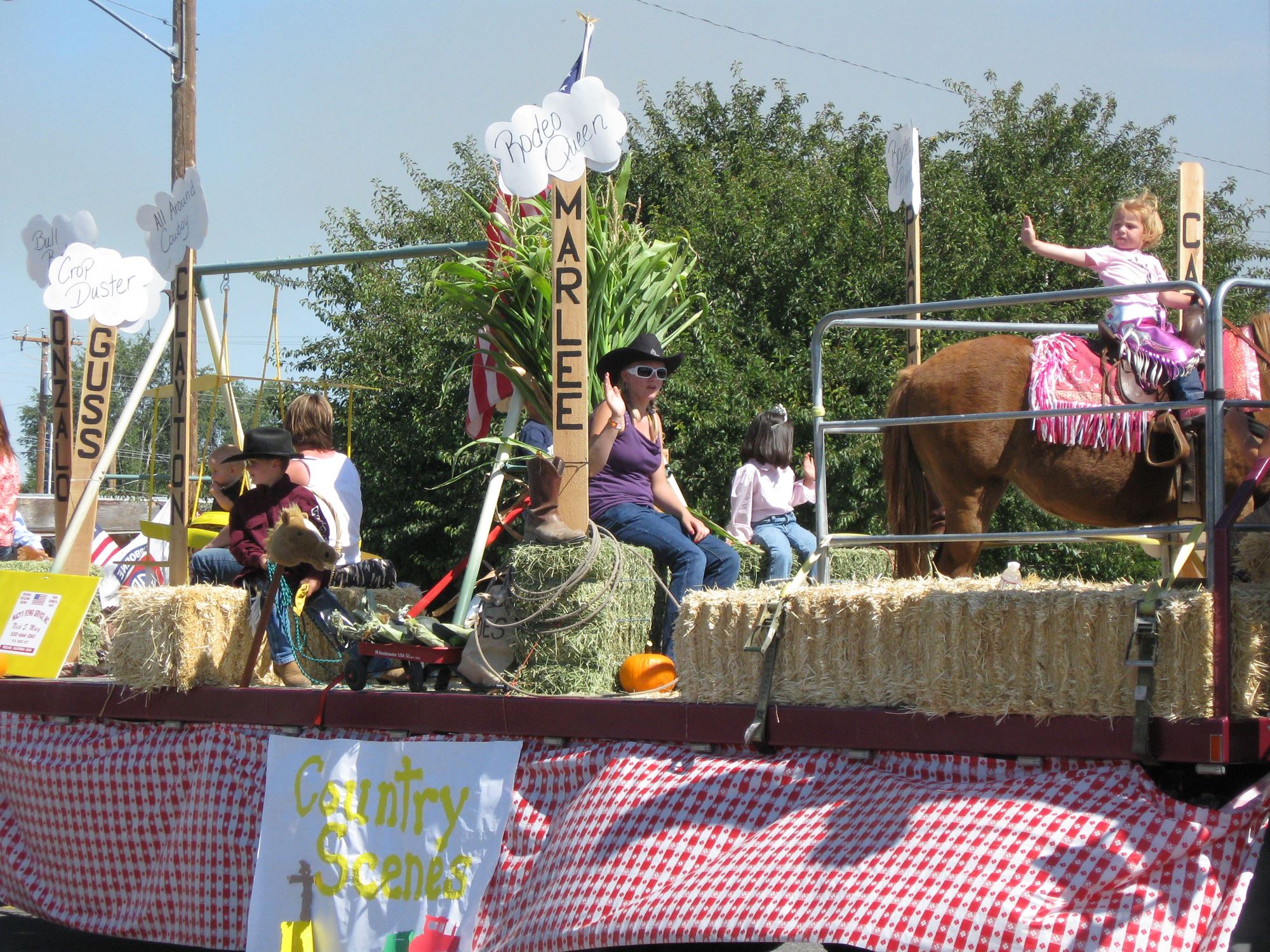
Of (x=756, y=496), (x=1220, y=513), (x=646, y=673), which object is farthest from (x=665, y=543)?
(x=1220, y=513)

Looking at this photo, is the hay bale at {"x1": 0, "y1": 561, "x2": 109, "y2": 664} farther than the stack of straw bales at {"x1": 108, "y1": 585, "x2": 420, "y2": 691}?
Yes

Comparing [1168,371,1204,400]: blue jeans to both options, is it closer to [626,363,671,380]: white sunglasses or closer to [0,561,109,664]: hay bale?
[626,363,671,380]: white sunglasses

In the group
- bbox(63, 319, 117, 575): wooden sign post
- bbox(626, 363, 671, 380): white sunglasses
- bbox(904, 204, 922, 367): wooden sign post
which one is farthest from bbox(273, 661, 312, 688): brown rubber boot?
bbox(904, 204, 922, 367): wooden sign post

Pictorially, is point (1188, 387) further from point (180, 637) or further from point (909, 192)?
point (180, 637)

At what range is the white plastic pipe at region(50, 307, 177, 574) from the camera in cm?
667

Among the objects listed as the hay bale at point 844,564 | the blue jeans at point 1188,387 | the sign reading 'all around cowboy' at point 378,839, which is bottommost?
the sign reading 'all around cowboy' at point 378,839

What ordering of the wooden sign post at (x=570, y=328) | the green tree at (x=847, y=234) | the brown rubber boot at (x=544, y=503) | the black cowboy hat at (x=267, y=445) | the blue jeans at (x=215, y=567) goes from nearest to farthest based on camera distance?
the brown rubber boot at (x=544, y=503), the wooden sign post at (x=570, y=328), the black cowboy hat at (x=267, y=445), the blue jeans at (x=215, y=567), the green tree at (x=847, y=234)

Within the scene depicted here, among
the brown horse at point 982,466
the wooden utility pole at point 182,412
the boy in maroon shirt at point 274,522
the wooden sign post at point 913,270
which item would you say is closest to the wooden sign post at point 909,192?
the wooden sign post at point 913,270

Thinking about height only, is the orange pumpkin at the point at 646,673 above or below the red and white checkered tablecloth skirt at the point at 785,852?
above

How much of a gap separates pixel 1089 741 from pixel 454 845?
6.56 ft

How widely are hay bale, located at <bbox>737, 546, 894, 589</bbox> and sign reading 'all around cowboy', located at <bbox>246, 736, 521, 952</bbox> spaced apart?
2.05 metres

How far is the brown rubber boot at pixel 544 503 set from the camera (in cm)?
482

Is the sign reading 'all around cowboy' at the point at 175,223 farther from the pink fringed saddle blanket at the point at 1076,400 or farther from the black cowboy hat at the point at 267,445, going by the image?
the pink fringed saddle blanket at the point at 1076,400

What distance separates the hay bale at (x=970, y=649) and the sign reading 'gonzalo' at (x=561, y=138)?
1877 millimetres
